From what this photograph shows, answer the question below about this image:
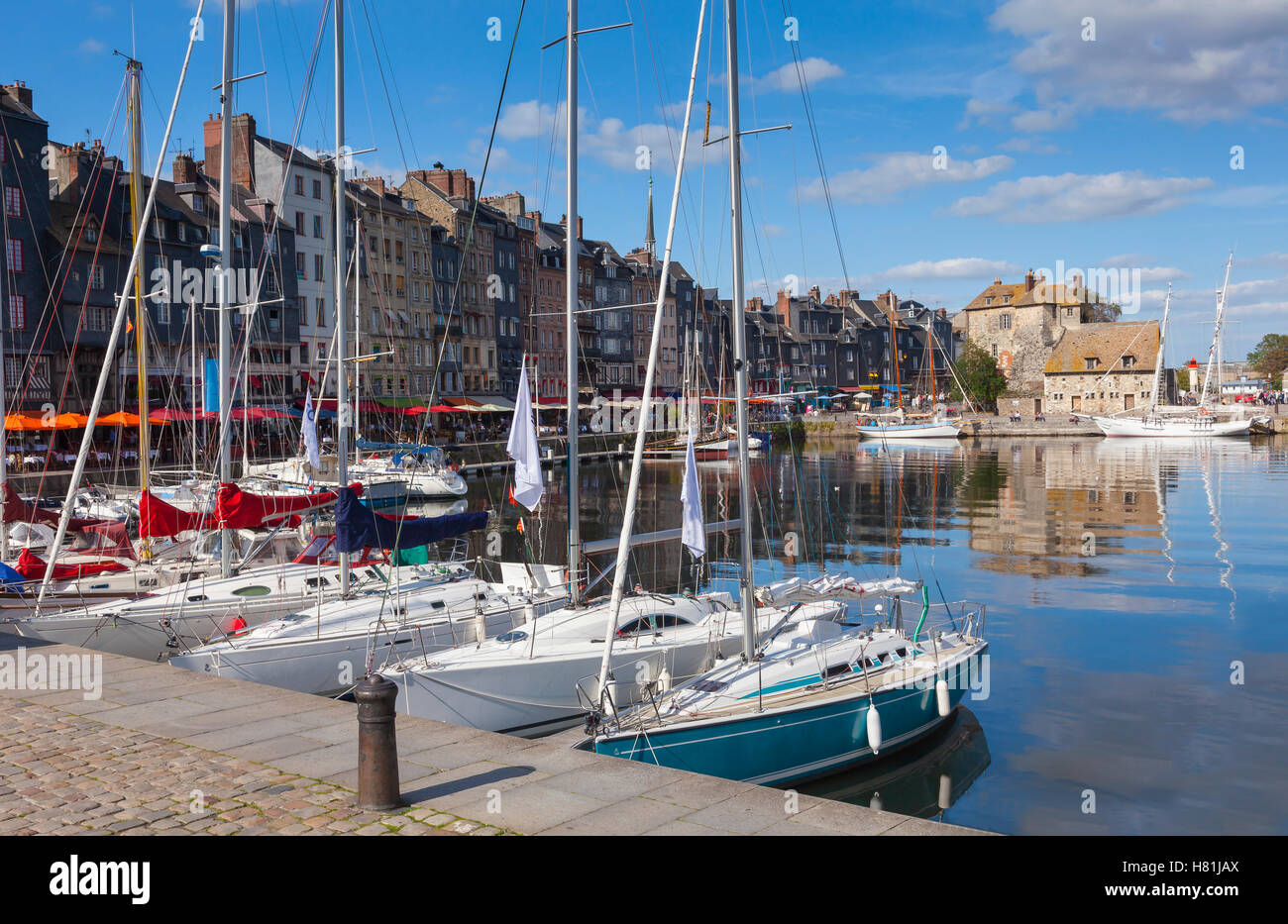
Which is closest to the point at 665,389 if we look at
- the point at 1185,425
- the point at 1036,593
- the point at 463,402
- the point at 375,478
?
the point at 463,402

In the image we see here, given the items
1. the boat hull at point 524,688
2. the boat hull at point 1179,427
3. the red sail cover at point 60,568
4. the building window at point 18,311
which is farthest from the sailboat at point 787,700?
the boat hull at point 1179,427

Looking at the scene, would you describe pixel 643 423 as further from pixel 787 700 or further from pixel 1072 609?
pixel 1072 609

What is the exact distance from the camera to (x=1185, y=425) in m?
103

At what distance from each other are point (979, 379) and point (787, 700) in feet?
398

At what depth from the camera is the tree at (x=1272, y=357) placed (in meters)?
160

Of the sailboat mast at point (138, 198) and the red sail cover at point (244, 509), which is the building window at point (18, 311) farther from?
the red sail cover at point (244, 509)

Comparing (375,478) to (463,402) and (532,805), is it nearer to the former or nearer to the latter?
(463,402)

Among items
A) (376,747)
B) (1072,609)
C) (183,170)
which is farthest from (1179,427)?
(376,747)

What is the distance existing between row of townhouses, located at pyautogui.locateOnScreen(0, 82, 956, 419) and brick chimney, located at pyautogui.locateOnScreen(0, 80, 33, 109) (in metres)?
0.11

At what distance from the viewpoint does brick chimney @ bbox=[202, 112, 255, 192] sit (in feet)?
228

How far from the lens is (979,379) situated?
12825 cm

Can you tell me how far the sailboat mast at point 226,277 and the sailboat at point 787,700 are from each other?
10.6 metres

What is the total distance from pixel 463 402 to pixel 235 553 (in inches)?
2129

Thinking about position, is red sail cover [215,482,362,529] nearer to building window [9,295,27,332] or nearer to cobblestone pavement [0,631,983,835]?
cobblestone pavement [0,631,983,835]
